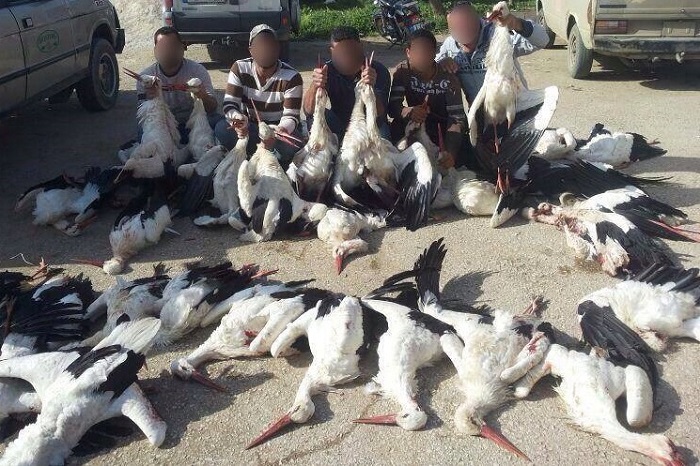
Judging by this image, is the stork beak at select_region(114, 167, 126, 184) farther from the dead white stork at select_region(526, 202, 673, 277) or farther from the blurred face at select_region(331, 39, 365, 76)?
the dead white stork at select_region(526, 202, 673, 277)

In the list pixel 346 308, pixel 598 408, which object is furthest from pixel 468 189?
pixel 598 408

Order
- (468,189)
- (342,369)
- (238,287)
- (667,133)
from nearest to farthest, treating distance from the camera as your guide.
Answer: (342,369) → (238,287) → (468,189) → (667,133)

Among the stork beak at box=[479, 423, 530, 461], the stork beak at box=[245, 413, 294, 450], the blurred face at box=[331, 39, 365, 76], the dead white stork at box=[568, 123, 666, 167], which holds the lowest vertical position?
the stork beak at box=[245, 413, 294, 450]

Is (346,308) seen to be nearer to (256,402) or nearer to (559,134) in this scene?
(256,402)

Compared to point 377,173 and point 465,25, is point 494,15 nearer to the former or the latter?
point 465,25

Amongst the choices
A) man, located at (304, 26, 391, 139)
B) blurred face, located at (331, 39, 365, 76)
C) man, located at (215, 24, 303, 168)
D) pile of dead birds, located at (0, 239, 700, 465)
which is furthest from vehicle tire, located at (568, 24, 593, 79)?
pile of dead birds, located at (0, 239, 700, 465)

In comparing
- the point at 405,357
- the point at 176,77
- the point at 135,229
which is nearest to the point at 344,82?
the point at 176,77

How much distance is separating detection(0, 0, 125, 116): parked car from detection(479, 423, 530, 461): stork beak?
19.0 feet

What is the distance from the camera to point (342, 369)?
3555 mm

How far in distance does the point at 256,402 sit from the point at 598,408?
178cm

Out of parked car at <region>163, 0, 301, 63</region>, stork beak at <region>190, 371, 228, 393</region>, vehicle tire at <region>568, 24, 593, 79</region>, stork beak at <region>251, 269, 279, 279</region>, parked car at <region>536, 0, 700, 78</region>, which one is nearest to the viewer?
stork beak at <region>190, 371, 228, 393</region>

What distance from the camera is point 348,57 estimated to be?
5688mm

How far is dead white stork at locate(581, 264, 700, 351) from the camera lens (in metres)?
3.76

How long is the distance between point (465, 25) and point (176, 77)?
289 centimetres
